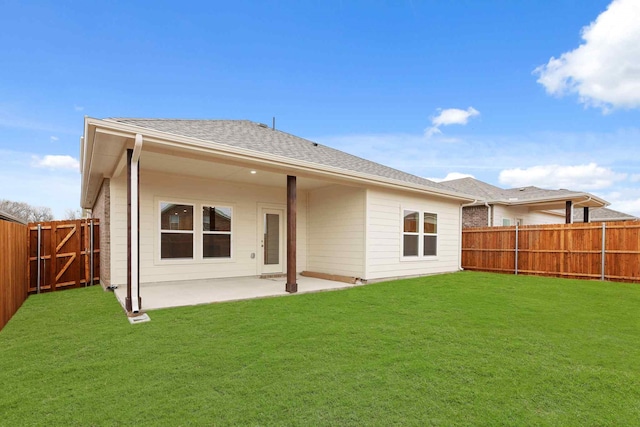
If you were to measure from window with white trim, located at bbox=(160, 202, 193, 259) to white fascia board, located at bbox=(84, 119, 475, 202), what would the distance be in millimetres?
2878

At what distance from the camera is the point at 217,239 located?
816cm

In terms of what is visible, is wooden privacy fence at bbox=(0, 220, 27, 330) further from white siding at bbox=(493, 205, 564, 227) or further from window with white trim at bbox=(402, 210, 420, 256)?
white siding at bbox=(493, 205, 564, 227)

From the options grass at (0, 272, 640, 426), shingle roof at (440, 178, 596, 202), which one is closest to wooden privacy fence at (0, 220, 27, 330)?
grass at (0, 272, 640, 426)

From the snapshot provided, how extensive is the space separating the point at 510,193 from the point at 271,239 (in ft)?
42.5

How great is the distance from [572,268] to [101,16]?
52.5 ft

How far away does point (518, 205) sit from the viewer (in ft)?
46.0

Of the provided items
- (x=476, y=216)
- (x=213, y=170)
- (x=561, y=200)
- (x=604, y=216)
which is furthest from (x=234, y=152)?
(x=604, y=216)

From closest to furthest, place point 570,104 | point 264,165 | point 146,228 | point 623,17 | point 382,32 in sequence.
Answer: point 264,165
point 146,228
point 623,17
point 382,32
point 570,104

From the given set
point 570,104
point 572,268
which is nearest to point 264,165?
point 572,268

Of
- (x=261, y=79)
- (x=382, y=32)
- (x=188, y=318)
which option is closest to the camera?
(x=188, y=318)

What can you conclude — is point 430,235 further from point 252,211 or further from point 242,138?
point 242,138

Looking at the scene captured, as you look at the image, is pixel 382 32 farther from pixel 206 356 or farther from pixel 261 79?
pixel 206 356

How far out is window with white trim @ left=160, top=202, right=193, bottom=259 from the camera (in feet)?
24.5

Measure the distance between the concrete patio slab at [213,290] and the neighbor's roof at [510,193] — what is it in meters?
6.53
